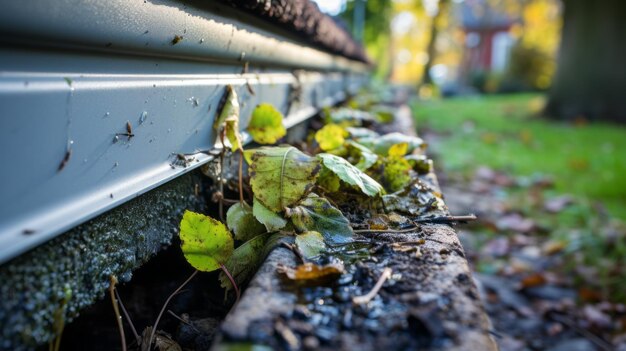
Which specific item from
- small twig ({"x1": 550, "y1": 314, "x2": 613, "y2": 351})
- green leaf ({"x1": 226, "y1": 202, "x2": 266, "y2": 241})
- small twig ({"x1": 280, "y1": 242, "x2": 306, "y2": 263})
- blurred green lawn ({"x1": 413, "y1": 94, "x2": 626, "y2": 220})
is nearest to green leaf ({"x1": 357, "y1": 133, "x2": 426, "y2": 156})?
green leaf ({"x1": 226, "y1": 202, "x2": 266, "y2": 241})

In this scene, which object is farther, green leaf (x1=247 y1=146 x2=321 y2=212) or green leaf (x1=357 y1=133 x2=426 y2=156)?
green leaf (x1=357 y1=133 x2=426 y2=156)

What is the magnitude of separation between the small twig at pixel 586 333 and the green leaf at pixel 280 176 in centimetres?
212

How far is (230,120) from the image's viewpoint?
1.18 meters

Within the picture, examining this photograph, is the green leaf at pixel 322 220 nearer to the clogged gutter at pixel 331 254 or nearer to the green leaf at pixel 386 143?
the clogged gutter at pixel 331 254

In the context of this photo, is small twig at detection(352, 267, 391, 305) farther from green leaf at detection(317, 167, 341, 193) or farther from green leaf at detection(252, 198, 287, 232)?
green leaf at detection(317, 167, 341, 193)

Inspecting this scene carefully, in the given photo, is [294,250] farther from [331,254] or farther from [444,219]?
[444,219]

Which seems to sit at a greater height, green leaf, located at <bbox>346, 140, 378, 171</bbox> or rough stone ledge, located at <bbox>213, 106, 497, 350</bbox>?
green leaf, located at <bbox>346, 140, 378, 171</bbox>

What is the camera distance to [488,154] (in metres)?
6.95

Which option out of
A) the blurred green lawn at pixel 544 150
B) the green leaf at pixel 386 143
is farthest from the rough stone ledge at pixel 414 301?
the blurred green lawn at pixel 544 150

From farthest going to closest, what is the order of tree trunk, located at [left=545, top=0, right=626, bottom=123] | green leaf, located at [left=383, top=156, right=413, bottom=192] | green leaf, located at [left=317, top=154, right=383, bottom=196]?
tree trunk, located at [left=545, top=0, right=626, bottom=123], green leaf, located at [left=383, top=156, right=413, bottom=192], green leaf, located at [left=317, top=154, right=383, bottom=196]

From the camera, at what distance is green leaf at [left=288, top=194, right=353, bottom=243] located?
982mm

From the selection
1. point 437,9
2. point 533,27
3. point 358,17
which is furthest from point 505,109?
point 533,27

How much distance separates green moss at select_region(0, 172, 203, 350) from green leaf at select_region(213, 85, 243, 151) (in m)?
0.22

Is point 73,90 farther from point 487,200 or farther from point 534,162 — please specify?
point 534,162
